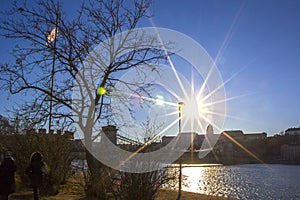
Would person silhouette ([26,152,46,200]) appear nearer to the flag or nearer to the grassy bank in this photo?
the grassy bank

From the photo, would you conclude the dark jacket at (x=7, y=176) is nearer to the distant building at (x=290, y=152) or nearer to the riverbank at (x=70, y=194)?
the riverbank at (x=70, y=194)

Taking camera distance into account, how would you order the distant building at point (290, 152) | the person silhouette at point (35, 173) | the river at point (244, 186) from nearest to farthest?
the person silhouette at point (35, 173) → the river at point (244, 186) → the distant building at point (290, 152)

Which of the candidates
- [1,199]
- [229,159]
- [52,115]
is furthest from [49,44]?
[229,159]

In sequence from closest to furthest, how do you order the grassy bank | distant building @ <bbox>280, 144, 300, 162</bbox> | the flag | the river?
A: 1. the grassy bank
2. the flag
3. the river
4. distant building @ <bbox>280, 144, 300, 162</bbox>

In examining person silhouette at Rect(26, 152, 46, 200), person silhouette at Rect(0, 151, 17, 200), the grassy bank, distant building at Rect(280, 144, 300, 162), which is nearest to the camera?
person silhouette at Rect(0, 151, 17, 200)

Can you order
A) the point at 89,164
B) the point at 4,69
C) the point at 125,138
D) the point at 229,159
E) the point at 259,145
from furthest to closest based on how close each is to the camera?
the point at 259,145
the point at 229,159
the point at 4,69
the point at 89,164
the point at 125,138

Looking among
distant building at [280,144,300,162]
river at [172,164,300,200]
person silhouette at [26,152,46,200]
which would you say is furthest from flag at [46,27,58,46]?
distant building at [280,144,300,162]

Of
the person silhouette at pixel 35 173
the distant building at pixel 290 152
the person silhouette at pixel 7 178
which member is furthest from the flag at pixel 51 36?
the distant building at pixel 290 152

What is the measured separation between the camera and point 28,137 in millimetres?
14195

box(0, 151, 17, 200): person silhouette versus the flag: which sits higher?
the flag

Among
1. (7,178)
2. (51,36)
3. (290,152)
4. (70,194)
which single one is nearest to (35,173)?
(7,178)

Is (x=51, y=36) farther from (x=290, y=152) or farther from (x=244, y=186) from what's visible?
(x=290, y=152)

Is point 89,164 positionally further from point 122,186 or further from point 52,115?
point 122,186

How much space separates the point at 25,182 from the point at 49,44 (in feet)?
18.8
